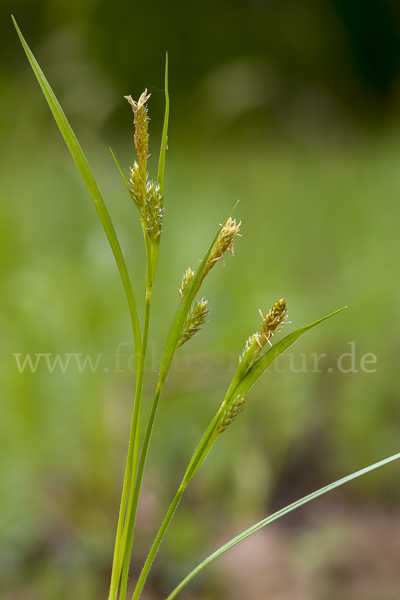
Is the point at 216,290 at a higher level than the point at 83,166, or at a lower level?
higher

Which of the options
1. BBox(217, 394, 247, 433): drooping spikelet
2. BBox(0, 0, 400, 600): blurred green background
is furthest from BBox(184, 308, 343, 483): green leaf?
BBox(0, 0, 400, 600): blurred green background

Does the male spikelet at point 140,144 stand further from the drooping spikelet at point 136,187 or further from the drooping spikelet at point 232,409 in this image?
the drooping spikelet at point 232,409

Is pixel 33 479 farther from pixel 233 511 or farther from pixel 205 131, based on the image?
pixel 205 131

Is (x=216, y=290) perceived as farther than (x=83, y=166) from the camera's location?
Yes

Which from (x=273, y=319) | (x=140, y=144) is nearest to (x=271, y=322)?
(x=273, y=319)

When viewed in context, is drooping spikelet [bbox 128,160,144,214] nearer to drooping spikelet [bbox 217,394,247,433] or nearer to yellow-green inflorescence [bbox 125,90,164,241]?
yellow-green inflorescence [bbox 125,90,164,241]

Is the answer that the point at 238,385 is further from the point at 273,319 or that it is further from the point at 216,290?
the point at 216,290

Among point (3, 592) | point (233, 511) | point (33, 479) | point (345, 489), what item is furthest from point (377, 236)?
point (3, 592)

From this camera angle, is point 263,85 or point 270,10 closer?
point 263,85

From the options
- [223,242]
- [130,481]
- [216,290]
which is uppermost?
Result: [216,290]
